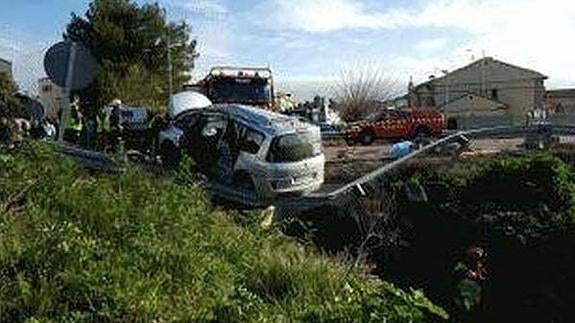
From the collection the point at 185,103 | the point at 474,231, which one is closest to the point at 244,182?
the point at 474,231

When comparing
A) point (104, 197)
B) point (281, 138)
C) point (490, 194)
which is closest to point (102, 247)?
point (104, 197)

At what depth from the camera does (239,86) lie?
32.3m

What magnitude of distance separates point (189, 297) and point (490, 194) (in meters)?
8.00

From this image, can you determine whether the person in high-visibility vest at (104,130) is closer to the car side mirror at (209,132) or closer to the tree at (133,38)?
the car side mirror at (209,132)

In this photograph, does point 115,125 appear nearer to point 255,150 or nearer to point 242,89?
point 255,150

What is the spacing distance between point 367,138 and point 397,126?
1.92m

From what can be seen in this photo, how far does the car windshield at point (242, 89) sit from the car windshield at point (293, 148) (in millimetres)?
15458

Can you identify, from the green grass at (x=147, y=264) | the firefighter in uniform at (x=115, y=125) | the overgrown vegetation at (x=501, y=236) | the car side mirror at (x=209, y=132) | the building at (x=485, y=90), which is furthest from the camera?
the building at (x=485, y=90)

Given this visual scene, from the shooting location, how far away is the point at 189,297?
661cm

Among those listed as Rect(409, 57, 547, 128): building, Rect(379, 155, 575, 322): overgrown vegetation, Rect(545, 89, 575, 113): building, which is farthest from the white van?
Rect(545, 89, 575, 113): building

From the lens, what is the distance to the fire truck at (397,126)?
148 ft

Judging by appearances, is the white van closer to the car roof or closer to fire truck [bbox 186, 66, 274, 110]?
the car roof

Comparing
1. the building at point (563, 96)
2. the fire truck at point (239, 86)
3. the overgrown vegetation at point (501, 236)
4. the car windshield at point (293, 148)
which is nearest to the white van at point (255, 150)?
the car windshield at point (293, 148)

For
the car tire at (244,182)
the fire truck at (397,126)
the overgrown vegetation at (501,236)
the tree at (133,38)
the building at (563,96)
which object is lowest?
the overgrown vegetation at (501,236)
